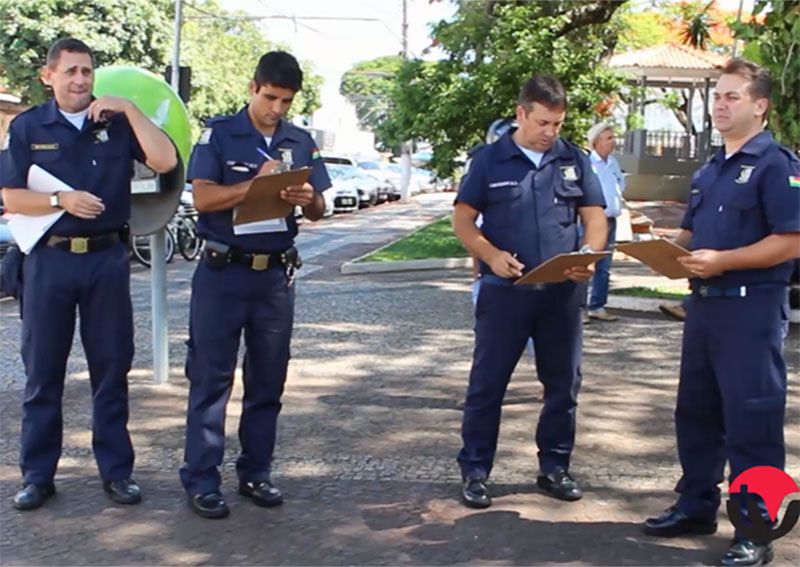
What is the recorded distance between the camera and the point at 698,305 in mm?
4602

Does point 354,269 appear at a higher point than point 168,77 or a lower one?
lower

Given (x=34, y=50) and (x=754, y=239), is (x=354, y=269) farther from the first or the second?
(x=34, y=50)

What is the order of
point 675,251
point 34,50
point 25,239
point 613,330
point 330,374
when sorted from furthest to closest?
point 34,50 < point 613,330 < point 330,374 < point 25,239 < point 675,251

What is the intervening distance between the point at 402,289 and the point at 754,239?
894 centimetres

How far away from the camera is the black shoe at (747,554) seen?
439 centimetres

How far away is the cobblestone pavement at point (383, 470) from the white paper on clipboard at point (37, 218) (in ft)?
4.15

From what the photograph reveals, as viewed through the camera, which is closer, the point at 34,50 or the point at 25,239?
the point at 25,239

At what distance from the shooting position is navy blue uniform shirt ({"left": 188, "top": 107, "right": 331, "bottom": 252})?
16.2 ft

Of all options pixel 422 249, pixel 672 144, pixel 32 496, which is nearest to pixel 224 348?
pixel 32 496

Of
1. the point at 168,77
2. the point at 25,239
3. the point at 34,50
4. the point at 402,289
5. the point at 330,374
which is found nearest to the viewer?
the point at 25,239

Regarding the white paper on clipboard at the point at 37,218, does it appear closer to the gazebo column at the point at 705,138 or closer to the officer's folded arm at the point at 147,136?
the officer's folded arm at the point at 147,136

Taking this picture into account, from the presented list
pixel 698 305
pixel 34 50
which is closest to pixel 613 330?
pixel 698 305

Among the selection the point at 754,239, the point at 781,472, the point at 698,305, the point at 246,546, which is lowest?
the point at 246,546

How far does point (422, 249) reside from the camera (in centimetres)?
1762
